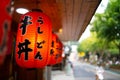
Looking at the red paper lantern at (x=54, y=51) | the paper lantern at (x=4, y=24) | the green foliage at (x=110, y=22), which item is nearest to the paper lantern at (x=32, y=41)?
the red paper lantern at (x=54, y=51)

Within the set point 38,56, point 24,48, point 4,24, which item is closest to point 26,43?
point 24,48

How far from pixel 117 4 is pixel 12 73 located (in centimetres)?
2208

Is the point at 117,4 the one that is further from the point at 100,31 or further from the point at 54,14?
the point at 54,14

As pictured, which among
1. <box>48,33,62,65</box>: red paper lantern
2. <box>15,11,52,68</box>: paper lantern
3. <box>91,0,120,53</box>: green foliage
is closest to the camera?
<box>15,11,52,68</box>: paper lantern

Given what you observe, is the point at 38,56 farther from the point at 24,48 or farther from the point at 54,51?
the point at 54,51

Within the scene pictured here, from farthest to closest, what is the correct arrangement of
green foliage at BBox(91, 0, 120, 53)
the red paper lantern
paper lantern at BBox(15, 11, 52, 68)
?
green foliage at BBox(91, 0, 120, 53) < the red paper lantern < paper lantern at BBox(15, 11, 52, 68)

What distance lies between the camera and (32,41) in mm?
5180

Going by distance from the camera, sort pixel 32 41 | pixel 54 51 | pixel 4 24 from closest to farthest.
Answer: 1. pixel 4 24
2. pixel 32 41
3. pixel 54 51

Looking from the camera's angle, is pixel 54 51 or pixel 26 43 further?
pixel 54 51

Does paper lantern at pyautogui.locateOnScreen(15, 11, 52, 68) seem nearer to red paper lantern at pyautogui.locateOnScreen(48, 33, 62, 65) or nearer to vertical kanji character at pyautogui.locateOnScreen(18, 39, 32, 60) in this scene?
vertical kanji character at pyautogui.locateOnScreen(18, 39, 32, 60)

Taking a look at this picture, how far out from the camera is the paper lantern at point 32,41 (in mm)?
5164

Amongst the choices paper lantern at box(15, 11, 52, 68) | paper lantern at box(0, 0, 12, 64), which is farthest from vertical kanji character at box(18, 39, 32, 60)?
paper lantern at box(0, 0, 12, 64)

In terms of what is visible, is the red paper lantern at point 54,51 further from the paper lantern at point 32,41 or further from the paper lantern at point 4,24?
the paper lantern at point 4,24

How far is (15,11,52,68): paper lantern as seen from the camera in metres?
5.16
